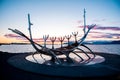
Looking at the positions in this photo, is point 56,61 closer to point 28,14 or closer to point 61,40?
point 61,40

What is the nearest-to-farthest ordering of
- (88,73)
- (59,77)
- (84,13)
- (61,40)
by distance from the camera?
(59,77) → (88,73) → (61,40) → (84,13)

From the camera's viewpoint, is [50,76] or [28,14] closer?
Answer: [50,76]

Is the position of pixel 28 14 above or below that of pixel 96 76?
above

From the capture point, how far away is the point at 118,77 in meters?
13.0

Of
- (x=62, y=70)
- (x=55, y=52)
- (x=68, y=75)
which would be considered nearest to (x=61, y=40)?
(x=55, y=52)

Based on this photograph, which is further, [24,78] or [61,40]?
[61,40]

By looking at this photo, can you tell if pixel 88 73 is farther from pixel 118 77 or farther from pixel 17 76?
pixel 17 76

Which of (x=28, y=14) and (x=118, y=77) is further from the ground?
(x=28, y=14)

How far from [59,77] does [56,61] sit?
6.64m

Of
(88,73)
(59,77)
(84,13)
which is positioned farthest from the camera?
(84,13)

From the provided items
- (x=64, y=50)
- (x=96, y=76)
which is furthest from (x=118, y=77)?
(x=64, y=50)

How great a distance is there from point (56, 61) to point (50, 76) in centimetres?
641

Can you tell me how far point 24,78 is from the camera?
→ 42.4 ft

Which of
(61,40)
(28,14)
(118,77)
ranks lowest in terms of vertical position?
(118,77)
